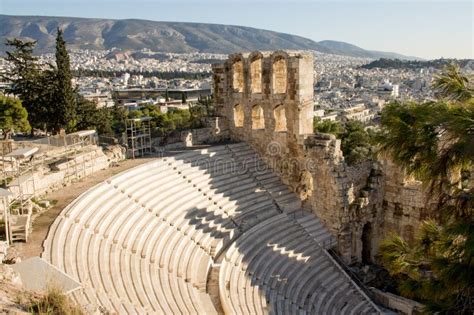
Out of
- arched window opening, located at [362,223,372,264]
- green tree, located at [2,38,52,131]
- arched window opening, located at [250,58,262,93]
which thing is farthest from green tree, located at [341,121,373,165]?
green tree, located at [2,38,52,131]

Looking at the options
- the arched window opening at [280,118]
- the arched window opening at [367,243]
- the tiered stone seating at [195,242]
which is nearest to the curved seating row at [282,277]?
the tiered stone seating at [195,242]

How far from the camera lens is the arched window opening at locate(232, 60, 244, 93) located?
22.6 m

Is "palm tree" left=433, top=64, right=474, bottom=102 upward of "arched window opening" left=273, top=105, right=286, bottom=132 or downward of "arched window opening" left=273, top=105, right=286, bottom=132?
upward

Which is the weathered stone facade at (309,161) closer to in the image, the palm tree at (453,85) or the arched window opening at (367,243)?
the arched window opening at (367,243)

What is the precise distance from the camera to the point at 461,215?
7184 millimetres

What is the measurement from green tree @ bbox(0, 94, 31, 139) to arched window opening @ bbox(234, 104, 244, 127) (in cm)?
1143

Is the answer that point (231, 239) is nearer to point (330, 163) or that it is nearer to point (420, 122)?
point (330, 163)

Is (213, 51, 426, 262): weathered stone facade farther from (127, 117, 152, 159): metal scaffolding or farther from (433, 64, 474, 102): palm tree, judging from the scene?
(433, 64, 474, 102): palm tree

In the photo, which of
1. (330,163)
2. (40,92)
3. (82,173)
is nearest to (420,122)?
(330,163)

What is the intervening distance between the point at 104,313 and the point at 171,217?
7.33m

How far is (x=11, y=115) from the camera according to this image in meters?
24.6

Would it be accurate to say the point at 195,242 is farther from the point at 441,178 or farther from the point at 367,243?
the point at 441,178

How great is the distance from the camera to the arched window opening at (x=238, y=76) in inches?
888

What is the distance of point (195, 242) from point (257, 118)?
9109mm
